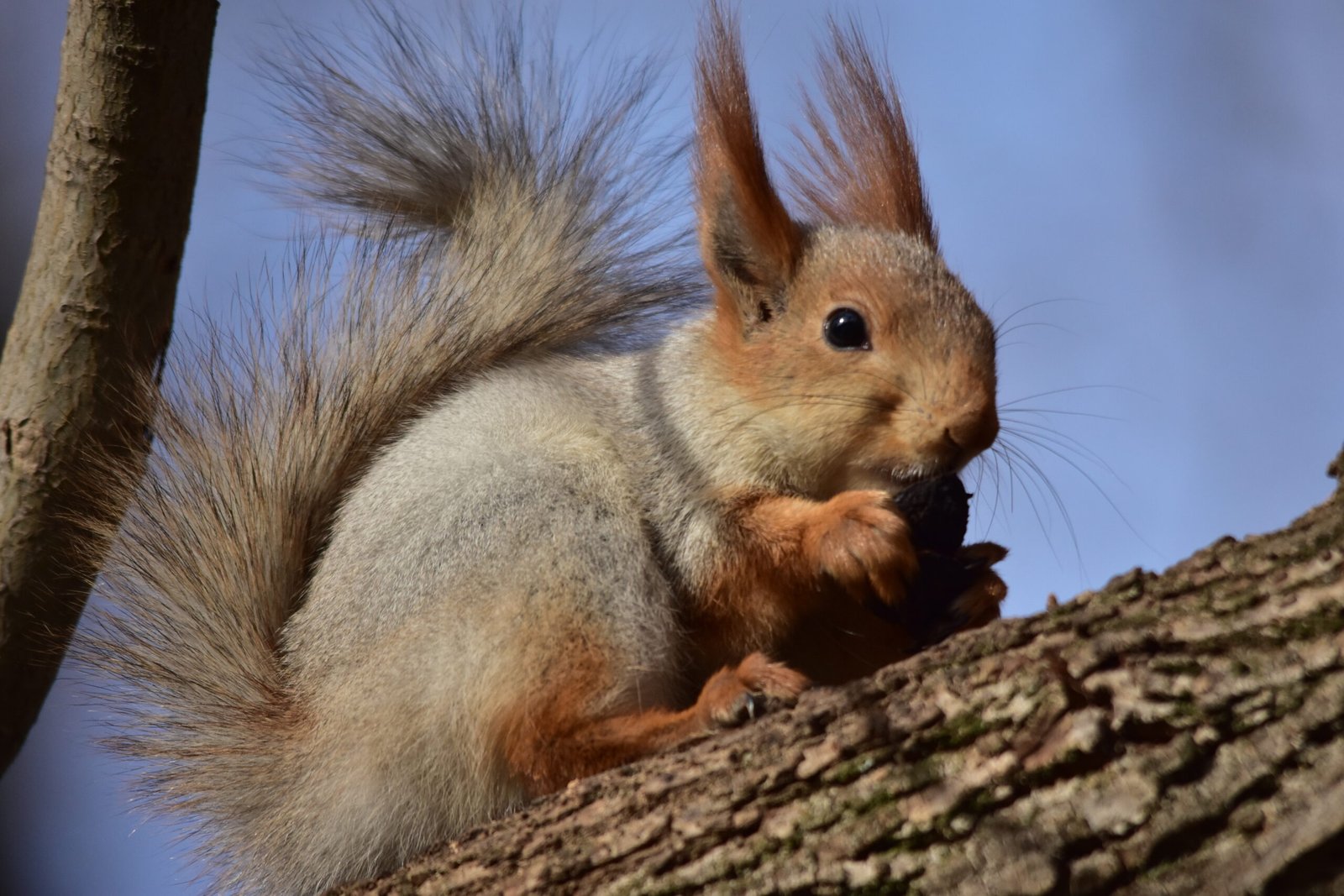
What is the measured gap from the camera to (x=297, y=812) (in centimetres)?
228

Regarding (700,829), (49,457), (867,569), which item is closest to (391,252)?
(49,457)

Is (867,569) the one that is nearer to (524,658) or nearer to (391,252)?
(524,658)

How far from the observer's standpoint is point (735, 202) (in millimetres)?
2594

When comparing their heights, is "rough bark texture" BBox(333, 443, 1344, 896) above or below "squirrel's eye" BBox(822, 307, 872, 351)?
below

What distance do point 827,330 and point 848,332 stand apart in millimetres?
40

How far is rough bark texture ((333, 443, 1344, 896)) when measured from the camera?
1399mm

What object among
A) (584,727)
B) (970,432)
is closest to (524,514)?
(584,727)

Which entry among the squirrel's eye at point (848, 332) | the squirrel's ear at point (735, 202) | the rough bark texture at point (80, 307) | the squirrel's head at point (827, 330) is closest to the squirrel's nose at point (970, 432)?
the squirrel's head at point (827, 330)

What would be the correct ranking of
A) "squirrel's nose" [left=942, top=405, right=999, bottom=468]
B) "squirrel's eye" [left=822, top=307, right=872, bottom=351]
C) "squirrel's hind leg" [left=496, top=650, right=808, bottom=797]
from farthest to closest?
"squirrel's eye" [left=822, top=307, right=872, bottom=351] → "squirrel's nose" [left=942, top=405, right=999, bottom=468] → "squirrel's hind leg" [left=496, top=650, right=808, bottom=797]

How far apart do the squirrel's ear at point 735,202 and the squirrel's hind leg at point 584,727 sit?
32.8 inches

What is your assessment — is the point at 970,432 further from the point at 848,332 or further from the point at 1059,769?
the point at 1059,769

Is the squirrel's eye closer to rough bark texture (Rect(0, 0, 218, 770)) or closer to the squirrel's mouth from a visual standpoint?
the squirrel's mouth

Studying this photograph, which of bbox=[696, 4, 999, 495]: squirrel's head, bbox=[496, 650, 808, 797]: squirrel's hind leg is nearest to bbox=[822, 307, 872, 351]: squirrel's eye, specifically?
bbox=[696, 4, 999, 495]: squirrel's head

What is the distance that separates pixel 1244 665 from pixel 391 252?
211 cm
